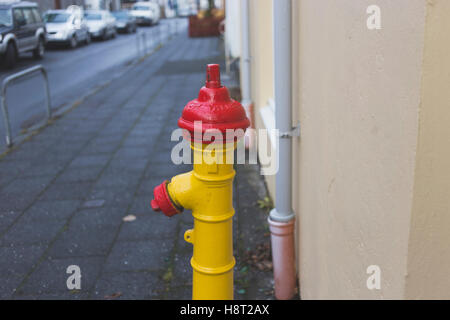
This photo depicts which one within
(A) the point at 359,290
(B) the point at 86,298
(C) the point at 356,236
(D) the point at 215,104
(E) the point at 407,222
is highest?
(D) the point at 215,104

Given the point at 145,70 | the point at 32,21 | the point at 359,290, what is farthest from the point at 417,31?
the point at 32,21

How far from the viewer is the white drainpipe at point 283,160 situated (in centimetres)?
269

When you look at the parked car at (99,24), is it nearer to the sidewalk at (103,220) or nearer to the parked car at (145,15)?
the parked car at (145,15)

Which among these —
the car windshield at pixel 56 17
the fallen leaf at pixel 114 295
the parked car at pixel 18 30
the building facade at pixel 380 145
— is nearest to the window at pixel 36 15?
the parked car at pixel 18 30

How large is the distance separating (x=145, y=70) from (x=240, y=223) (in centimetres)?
1052

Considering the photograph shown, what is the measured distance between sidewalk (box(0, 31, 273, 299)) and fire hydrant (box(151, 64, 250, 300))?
1093 millimetres

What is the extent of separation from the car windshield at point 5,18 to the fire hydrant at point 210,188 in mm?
14684

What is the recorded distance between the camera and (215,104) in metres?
1.77

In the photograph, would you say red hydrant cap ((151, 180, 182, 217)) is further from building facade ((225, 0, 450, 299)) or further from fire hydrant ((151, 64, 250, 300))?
building facade ((225, 0, 450, 299))

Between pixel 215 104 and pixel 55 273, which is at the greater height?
pixel 215 104

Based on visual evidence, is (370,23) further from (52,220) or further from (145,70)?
(145,70)

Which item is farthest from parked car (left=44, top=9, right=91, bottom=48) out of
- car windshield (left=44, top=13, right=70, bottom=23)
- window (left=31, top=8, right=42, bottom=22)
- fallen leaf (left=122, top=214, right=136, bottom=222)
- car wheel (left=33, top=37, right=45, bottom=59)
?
fallen leaf (left=122, top=214, right=136, bottom=222)

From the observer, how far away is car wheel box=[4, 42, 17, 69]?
48.0 ft
